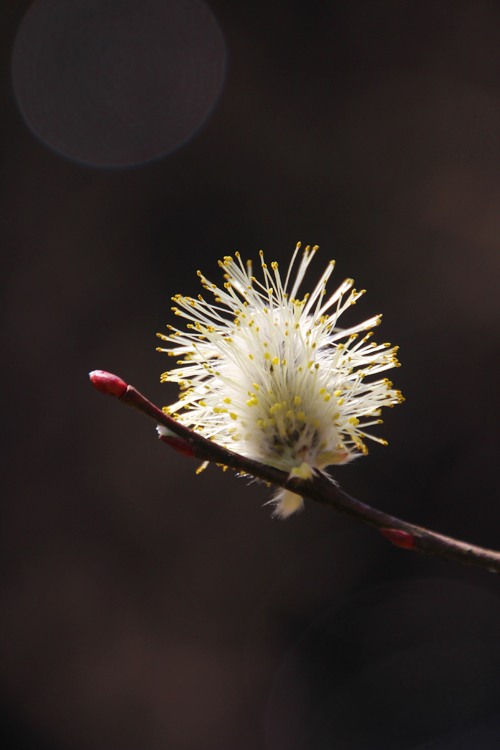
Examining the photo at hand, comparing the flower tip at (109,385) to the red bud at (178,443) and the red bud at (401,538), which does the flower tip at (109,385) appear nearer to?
the red bud at (178,443)

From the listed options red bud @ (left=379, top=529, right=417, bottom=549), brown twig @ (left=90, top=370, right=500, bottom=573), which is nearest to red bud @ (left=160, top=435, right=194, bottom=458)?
brown twig @ (left=90, top=370, right=500, bottom=573)

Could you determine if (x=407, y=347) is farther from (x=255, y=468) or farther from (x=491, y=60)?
(x=255, y=468)

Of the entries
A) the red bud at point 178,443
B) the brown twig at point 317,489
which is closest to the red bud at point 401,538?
the brown twig at point 317,489

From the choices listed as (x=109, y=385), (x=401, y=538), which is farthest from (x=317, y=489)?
(x=109, y=385)

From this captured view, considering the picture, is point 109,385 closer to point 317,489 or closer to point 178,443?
point 178,443

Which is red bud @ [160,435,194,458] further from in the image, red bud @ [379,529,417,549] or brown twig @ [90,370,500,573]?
red bud @ [379,529,417,549]

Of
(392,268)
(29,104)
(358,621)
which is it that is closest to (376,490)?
(358,621)

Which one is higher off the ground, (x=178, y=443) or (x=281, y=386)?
(x=281, y=386)
